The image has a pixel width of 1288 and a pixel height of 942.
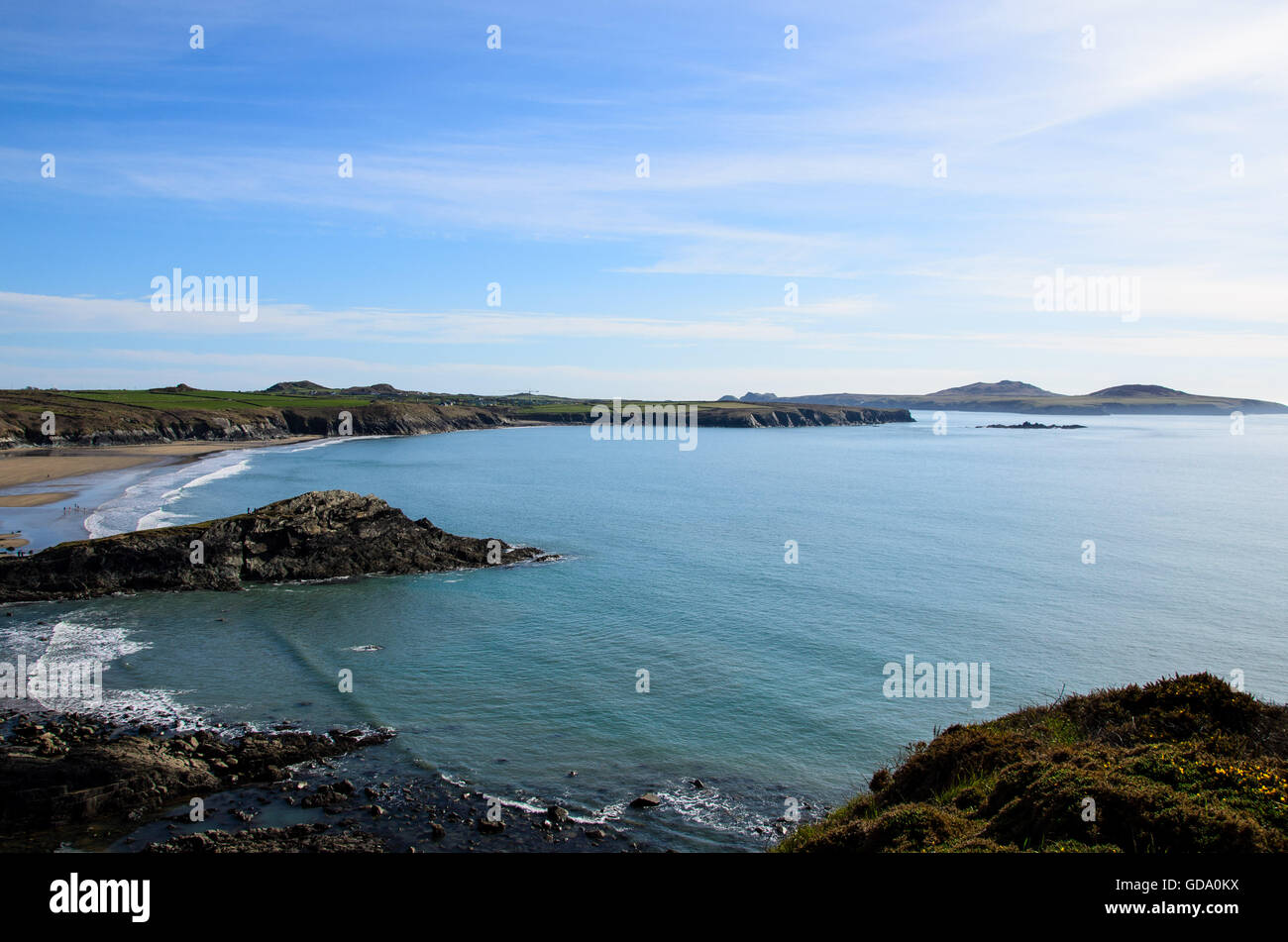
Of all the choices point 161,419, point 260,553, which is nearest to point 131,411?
point 161,419

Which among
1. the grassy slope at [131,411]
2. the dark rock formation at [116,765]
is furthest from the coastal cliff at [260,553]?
the grassy slope at [131,411]

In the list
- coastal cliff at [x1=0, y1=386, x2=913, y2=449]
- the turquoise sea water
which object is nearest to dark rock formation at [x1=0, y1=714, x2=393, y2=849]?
the turquoise sea water

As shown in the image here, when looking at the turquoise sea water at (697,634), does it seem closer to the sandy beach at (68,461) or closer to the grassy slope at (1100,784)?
the grassy slope at (1100,784)

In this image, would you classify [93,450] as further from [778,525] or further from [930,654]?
[930,654]

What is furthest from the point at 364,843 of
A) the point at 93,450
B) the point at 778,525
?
the point at 93,450
